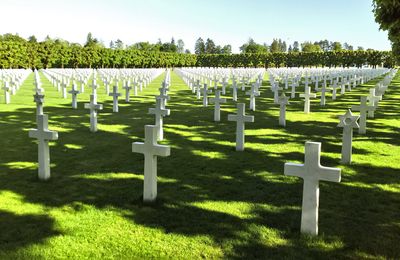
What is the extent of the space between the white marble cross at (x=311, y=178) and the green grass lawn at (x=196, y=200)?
0.16 m

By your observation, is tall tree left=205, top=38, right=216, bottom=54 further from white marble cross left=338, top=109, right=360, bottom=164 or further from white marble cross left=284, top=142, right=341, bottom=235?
white marble cross left=284, top=142, right=341, bottom=235

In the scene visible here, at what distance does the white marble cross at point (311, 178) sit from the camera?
382 centimetres

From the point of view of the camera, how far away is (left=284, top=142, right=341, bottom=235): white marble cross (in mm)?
3816

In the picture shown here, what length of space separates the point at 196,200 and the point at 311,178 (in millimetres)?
1639

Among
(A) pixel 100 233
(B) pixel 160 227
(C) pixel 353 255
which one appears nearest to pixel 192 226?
(B) pixel 160 227

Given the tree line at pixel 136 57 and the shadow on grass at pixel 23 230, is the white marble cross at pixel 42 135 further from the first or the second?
the tree line at pixel 136 57

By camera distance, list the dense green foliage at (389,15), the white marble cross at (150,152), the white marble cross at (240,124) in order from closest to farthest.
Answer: the white marble cross at (150,152) < the dense green foliage at (389,15) < the white marble cross at (240,124)

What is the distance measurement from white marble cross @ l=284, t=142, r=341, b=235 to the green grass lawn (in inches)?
6.5

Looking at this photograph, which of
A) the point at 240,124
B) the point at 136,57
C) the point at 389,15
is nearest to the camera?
the point at 389,15

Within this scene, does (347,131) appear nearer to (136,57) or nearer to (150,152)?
(150,152)

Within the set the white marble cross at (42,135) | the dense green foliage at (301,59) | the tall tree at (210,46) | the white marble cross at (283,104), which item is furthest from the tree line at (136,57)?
the white marble cross at (42,135)

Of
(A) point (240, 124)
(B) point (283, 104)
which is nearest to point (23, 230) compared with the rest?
(A) point (240, 124)

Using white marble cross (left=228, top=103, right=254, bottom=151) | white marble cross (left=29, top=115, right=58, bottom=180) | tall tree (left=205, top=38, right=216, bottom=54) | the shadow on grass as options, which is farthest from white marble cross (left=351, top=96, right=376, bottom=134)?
tall tree (left=205, top=38, right=216, bottom=54)

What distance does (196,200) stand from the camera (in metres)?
4.97
